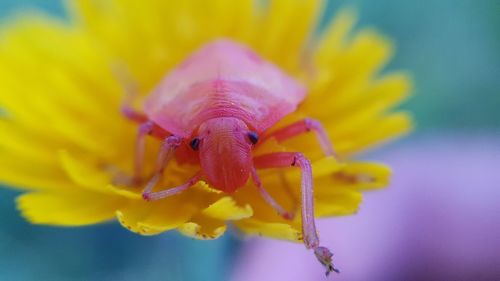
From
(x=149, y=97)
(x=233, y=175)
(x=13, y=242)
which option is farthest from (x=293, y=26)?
(x=13, y=242)

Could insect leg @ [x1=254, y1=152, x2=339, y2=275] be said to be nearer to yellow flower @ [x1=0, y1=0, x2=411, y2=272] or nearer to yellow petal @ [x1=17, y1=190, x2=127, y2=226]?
yellow flower @ [x1=0, y1=0, x2=411, y2=272]

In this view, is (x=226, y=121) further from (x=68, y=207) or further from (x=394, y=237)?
(x=394, y=237)

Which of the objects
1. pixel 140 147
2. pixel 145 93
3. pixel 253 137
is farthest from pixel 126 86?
pixel 253 137

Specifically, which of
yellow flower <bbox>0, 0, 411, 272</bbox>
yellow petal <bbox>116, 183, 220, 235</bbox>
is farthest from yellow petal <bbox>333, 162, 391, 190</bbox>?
yellow petal <bbox>116, 183, 220, 235</bbox>

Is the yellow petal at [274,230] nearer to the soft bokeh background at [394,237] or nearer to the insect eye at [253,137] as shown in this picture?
the insect eye at [253,137]

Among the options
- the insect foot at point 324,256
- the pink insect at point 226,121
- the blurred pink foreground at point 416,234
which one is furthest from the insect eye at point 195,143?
the blurred pink foreground at point 416,234

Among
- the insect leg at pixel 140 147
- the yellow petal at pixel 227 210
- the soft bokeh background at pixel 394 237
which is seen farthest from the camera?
the soft bokeh background at pixel 394 237
